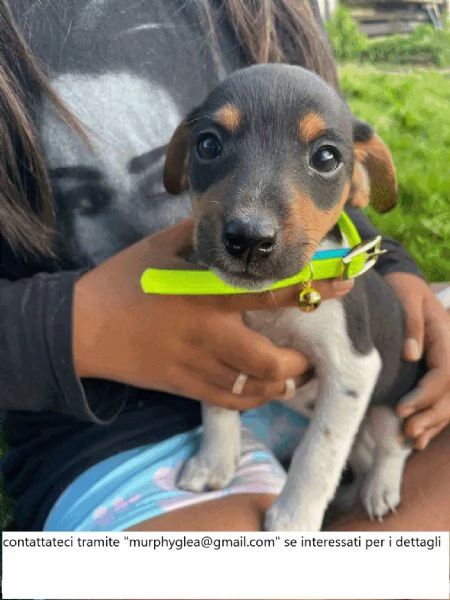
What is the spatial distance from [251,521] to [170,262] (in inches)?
16.0

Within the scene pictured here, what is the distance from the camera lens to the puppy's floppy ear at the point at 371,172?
3.49 ft

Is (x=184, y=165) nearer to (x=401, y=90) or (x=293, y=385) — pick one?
(x=293, y=385)

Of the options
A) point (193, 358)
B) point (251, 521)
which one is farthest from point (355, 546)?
point (193, 358)

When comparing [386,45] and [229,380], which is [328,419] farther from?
[386,45]

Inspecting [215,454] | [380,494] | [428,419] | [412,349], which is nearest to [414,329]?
[412,349]

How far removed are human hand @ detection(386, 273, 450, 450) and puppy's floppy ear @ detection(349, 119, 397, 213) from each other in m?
0.26

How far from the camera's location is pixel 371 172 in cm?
109

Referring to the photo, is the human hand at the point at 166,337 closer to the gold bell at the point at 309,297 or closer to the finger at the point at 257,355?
the finger at the point at 257,355

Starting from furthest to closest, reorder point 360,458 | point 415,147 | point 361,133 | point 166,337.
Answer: point 415,147 → point 360,458 → point 166,337 → point 361,133

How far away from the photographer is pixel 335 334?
1073 mm

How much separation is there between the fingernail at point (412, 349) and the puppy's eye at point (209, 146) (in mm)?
505

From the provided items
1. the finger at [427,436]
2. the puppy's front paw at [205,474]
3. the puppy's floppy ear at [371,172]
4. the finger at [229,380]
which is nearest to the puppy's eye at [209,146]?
the puppy's floppy ear at [371,172]

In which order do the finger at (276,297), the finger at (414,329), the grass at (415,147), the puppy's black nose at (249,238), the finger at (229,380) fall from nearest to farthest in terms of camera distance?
the puppy's black nose at (249,238) → the finger at (276,297) → the finger at (229,380) → the finger at (414,329) → the grass at (415,147)

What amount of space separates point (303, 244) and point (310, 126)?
158 millimetres
